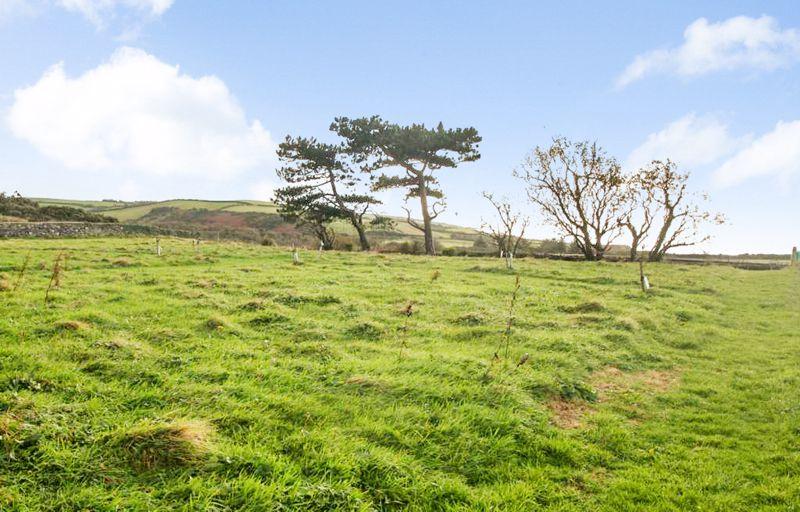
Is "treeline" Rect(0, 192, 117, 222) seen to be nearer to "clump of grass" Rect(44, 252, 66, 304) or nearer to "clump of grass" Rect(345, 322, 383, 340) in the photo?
"clump of grass" Rect(44, 252, 66, 304)

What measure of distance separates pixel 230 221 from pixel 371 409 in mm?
71137

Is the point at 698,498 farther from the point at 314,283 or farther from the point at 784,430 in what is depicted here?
the point at 314,283

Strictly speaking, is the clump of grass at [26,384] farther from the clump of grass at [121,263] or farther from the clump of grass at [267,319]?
the clump of grass at [121,263]

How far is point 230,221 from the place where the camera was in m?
72.1

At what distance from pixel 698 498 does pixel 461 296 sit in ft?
38.2

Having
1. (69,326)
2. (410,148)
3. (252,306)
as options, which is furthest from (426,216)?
(69,326)

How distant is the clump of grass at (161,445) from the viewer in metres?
4.52

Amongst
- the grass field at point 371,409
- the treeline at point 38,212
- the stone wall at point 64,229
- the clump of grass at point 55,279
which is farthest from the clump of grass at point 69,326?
the treeline at point 38,212

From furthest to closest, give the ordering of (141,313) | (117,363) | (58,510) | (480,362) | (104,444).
Result: (141,313), (480,362), (117,363), (104,444), (58,510)

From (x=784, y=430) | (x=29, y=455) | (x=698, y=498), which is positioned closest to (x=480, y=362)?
(x=698, y=498)

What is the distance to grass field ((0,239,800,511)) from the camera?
453 cm

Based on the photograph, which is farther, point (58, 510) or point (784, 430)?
point (784, 430)

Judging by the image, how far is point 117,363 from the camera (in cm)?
677

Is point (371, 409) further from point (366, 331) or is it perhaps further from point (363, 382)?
point (366, 331)
